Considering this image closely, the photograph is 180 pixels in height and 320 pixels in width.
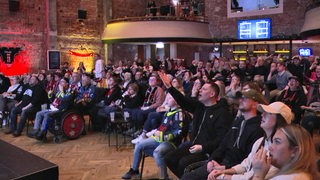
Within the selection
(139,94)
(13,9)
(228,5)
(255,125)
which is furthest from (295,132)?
(228,5)

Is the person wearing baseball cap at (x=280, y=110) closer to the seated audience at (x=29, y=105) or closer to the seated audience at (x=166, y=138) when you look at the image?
the seated audience at (x=166, y=138)

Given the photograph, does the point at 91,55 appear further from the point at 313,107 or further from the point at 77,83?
the point at 313,107

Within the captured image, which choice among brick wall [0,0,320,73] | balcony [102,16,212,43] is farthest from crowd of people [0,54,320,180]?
balcony [102,16,212,43]

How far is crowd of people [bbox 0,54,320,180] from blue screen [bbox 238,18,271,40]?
23.8ft

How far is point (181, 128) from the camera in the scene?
13.9ft

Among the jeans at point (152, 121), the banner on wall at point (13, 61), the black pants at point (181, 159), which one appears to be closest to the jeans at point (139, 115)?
the jeans at point (152, 121)

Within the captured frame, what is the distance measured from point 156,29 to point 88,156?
34.0 ft

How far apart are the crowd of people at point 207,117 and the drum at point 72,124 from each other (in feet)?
0.47

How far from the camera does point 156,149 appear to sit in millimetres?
4156

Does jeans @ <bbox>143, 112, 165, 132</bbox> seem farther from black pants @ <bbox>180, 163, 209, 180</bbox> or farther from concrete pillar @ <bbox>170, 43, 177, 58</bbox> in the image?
concrete pillar @ <bbox>170, 43, 177, 58</bbox>

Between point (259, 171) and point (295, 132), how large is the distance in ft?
1.06

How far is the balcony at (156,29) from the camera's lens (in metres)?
15.4

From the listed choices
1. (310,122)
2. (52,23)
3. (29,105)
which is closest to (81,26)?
(52,23)

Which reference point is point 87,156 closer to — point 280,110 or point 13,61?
point 280,110
